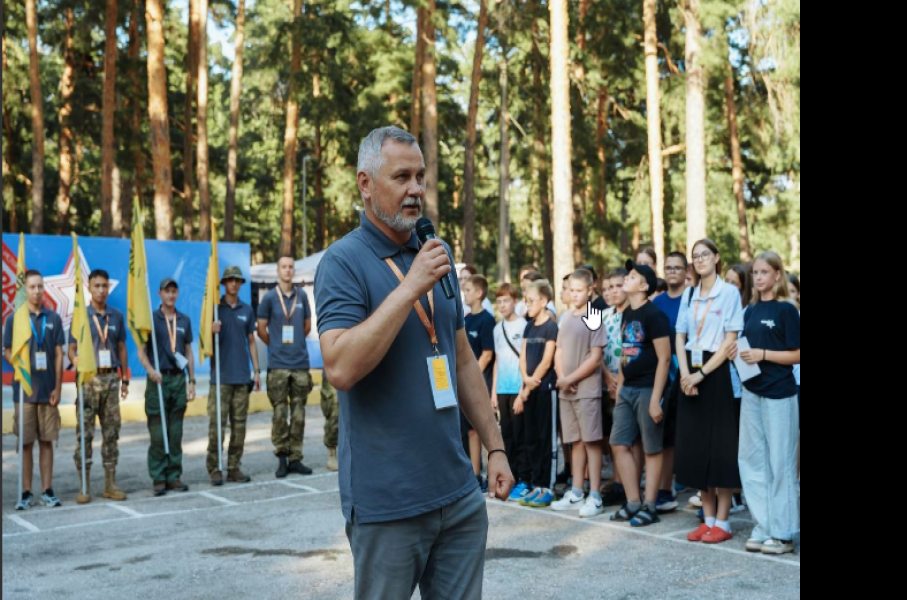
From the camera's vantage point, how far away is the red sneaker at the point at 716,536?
6.73 meters

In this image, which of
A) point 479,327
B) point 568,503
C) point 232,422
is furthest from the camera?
point 232,422

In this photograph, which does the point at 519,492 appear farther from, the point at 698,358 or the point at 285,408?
the point at 285,408

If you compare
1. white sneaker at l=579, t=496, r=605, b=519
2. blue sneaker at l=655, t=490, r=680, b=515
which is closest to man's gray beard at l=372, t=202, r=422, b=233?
white sneaker at l=579, t=496, r=605, b=519

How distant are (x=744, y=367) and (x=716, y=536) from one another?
1.30 m

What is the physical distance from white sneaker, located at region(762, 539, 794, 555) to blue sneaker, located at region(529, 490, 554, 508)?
2.29m

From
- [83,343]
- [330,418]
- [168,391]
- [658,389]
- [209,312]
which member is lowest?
[330,418]

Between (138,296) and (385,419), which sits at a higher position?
(138,296)

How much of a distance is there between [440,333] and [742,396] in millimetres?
4418

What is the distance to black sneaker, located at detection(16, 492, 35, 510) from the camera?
28.1 feet

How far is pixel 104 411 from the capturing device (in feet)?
29.2

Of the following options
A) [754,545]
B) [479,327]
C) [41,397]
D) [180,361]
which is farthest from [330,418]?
[754,545]

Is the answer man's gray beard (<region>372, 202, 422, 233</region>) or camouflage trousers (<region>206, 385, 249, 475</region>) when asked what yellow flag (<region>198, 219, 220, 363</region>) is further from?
man's gray beard (<region>372, 202, 422, 233</region>)
